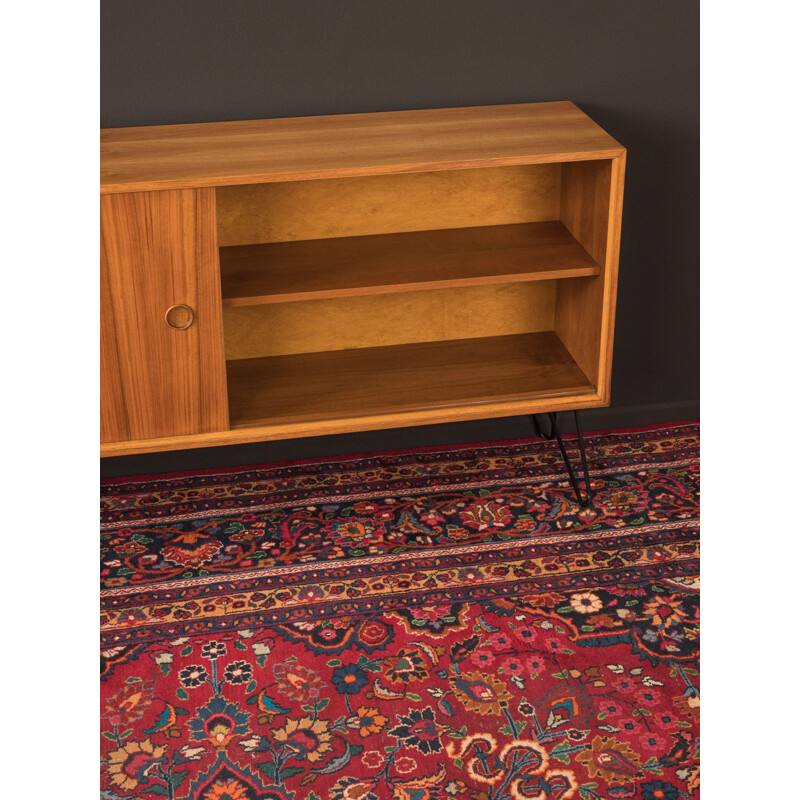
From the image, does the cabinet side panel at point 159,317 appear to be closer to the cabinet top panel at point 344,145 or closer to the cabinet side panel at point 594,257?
the cabinet top panel at point 344,145

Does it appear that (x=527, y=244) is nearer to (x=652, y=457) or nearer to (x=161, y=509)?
(x=652, y=457)

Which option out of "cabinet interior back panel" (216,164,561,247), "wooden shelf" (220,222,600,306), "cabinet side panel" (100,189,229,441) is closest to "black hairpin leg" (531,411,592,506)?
"wooden shelf" (220,222,600,306)

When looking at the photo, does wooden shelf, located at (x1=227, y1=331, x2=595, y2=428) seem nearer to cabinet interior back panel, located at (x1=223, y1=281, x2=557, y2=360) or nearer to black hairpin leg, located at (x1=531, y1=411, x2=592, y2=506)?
cabinet interior back panel, located at (x1=223, y1=281, x2=557, y2=360)

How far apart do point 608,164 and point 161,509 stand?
5.05 ft

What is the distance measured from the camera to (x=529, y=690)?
2.05 m

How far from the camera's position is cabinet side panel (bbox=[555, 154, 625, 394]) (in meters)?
2.29

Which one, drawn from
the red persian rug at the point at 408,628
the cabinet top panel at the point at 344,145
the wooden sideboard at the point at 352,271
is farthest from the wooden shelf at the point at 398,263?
the red persian rug at the point at 408,628

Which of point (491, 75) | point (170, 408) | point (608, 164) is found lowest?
point (170, 408)

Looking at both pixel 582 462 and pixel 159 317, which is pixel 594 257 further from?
pixel 159 317

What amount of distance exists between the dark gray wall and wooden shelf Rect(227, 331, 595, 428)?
0.42 meters

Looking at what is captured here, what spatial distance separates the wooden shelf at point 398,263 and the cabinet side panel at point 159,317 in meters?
0.13

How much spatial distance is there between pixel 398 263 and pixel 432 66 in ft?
1.76

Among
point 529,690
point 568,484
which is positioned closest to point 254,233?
point 568,484
